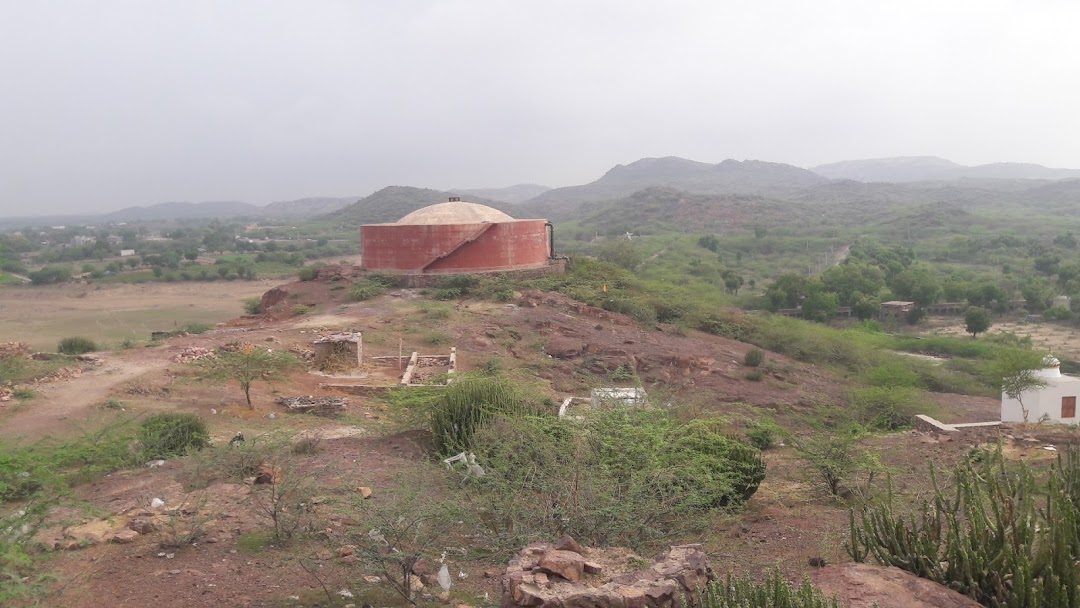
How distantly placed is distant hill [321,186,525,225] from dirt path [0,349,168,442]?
9130 cm

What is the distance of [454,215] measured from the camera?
2675 cm

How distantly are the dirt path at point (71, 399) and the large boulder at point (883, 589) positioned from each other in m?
8.20

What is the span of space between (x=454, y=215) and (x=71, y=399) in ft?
54.4

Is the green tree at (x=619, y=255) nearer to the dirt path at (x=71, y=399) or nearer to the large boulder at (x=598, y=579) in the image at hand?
the dirt path at (x=71, y=399)

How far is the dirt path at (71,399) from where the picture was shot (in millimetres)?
9844

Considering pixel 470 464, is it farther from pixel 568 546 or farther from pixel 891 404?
pixel 891 404

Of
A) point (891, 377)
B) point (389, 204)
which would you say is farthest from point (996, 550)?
point (389, 204)

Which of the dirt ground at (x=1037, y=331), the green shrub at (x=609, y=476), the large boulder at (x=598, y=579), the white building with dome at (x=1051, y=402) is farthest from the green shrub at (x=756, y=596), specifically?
the dirt ground at (x=1037, y=331)

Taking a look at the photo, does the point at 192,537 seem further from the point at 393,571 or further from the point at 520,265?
the point at 520,265

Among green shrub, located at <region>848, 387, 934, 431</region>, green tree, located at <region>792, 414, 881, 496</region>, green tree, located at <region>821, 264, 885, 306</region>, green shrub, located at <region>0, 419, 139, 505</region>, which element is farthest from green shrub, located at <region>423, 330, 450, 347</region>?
green tree, located at <region>821, 264, 885, 306</region>

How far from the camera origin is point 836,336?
2503cm

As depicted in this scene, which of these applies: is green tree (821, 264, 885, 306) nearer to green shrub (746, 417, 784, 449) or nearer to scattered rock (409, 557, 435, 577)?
green shrub (746, 417, 784, 449)

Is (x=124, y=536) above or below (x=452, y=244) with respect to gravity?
below

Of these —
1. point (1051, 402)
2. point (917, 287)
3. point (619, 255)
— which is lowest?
point (917, 287)
